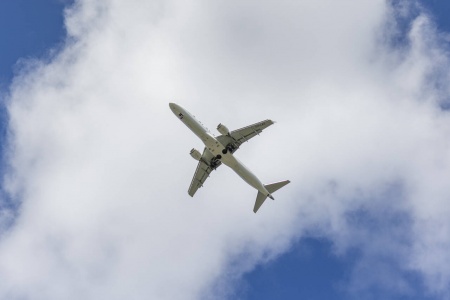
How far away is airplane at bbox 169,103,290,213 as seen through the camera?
13050 centimetres

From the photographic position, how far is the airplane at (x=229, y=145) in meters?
130

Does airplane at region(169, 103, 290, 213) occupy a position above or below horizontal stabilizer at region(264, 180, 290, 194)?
above

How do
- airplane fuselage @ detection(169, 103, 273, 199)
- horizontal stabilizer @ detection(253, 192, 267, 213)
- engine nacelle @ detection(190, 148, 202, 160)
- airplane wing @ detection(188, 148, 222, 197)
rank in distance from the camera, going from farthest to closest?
airplane wing @ detection(188, 148, 222, 197) < horizontal stabilizer @ detection(253, 192, 267, 213) < engine nacelle @ detection(190, 148, 202, 160) < airplane fuselage @ detection(169, 103, 273, 199)

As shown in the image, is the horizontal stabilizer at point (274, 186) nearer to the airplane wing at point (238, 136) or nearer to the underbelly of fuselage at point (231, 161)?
the underbelly of fuselage at point (231, 161)

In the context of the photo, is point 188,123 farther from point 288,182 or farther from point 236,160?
point 288,182

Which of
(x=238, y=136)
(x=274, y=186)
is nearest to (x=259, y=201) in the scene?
(x=274, y=186)

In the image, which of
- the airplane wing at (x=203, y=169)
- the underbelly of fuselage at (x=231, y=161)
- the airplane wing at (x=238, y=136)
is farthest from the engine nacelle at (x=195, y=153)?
the airplane wing at (x=238, y=136)

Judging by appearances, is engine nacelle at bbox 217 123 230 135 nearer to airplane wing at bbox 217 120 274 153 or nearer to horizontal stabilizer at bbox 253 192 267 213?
airplane wing at bbox 217 120 274 153

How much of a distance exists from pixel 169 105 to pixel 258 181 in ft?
71.4

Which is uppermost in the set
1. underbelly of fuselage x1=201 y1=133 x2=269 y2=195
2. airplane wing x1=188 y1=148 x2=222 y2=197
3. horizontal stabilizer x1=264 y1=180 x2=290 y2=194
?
airplane wing x1=188 y1=148 x2=222 y2=197

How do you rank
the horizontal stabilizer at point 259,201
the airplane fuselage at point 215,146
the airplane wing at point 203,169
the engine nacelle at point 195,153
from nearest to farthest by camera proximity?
the airplane fuselage at point 215,146, the engine nacelle at point 195,153, the horizontal stabilizer at point 259,201, the airplane wing at point 203,169

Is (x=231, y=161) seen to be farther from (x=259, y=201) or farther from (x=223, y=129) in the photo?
(x=259, y=201)

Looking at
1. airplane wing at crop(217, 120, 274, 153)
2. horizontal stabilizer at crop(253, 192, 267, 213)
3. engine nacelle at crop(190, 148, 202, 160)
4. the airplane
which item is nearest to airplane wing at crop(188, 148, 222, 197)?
the airplane

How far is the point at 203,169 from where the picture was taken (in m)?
143
